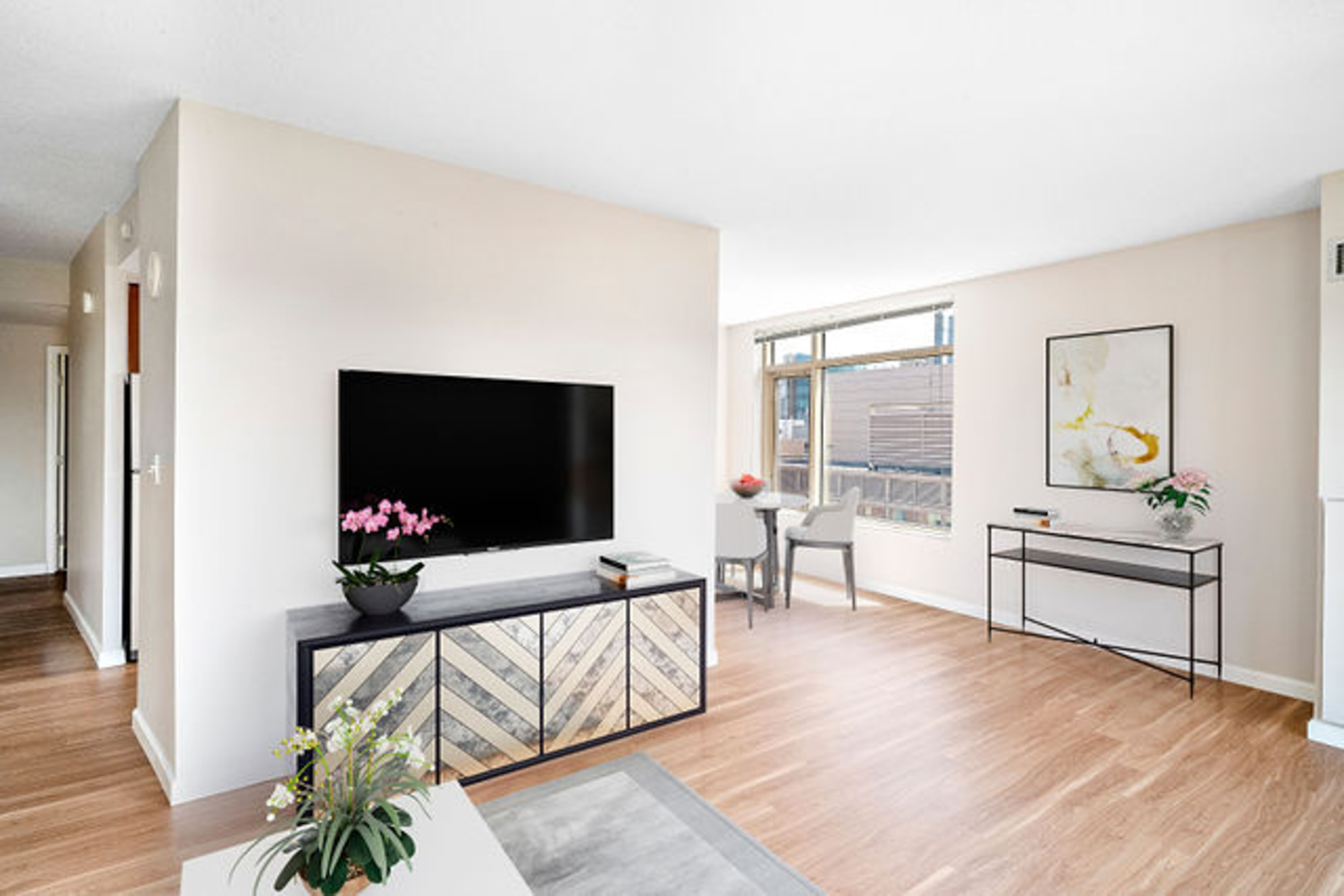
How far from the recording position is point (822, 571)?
632 cm

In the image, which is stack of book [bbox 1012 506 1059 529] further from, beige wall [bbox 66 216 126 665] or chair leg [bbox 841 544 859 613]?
beige wall [bbox 66 216 126 665]

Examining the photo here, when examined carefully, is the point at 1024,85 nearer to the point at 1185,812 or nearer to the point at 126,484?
the point at 1185,812

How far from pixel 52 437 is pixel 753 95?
6903 mm

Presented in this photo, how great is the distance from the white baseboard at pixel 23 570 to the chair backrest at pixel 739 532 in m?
6.01

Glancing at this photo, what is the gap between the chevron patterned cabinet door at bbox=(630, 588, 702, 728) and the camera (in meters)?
3.15

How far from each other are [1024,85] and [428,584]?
9.66ft

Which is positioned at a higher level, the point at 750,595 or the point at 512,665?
the point at 512,665

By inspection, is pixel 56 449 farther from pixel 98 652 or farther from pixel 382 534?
pixel 382 534

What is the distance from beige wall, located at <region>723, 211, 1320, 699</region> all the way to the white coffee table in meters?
4.12

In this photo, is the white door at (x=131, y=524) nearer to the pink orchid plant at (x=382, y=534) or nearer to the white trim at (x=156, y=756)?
the white trim at (x=156, y=756)

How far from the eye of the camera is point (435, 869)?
160 cm

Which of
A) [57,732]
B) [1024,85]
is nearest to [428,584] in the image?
[57,732]

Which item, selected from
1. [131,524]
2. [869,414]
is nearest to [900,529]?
[869,414]

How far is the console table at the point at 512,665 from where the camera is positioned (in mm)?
2504
